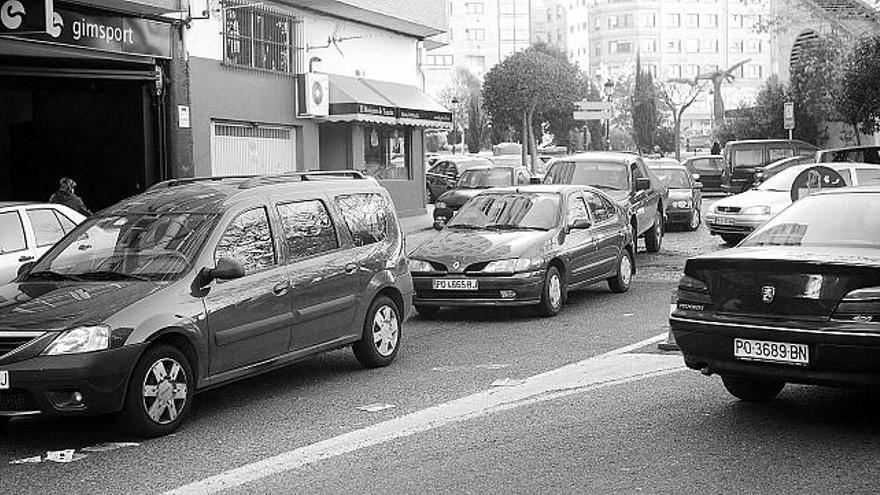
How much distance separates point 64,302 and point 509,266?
610 cm

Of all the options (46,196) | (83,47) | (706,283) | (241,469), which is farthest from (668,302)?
(46,196)

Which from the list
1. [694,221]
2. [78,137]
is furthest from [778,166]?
[78,137]

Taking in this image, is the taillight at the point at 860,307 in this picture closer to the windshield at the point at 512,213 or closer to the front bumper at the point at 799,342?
the front bumper at the point at 799,342

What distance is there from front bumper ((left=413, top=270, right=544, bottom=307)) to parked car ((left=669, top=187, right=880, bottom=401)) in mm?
4828

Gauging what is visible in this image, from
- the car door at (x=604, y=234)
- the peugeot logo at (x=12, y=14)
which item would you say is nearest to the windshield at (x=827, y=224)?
the car door at (x=604, y=234)

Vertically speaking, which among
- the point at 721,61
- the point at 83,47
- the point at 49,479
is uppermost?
the point at 721,61

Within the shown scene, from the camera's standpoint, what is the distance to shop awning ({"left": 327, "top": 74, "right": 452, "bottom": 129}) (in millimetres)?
25031

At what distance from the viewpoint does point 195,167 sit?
69.3 ft

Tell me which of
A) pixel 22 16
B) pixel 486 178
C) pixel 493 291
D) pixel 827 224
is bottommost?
pixel 493 291

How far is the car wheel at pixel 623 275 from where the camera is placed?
15.5 meters

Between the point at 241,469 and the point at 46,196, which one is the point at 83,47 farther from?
the point at 241,469

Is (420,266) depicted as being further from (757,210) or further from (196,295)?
(757,210)

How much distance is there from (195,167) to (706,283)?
48.8ft

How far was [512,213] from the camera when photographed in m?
14.1
